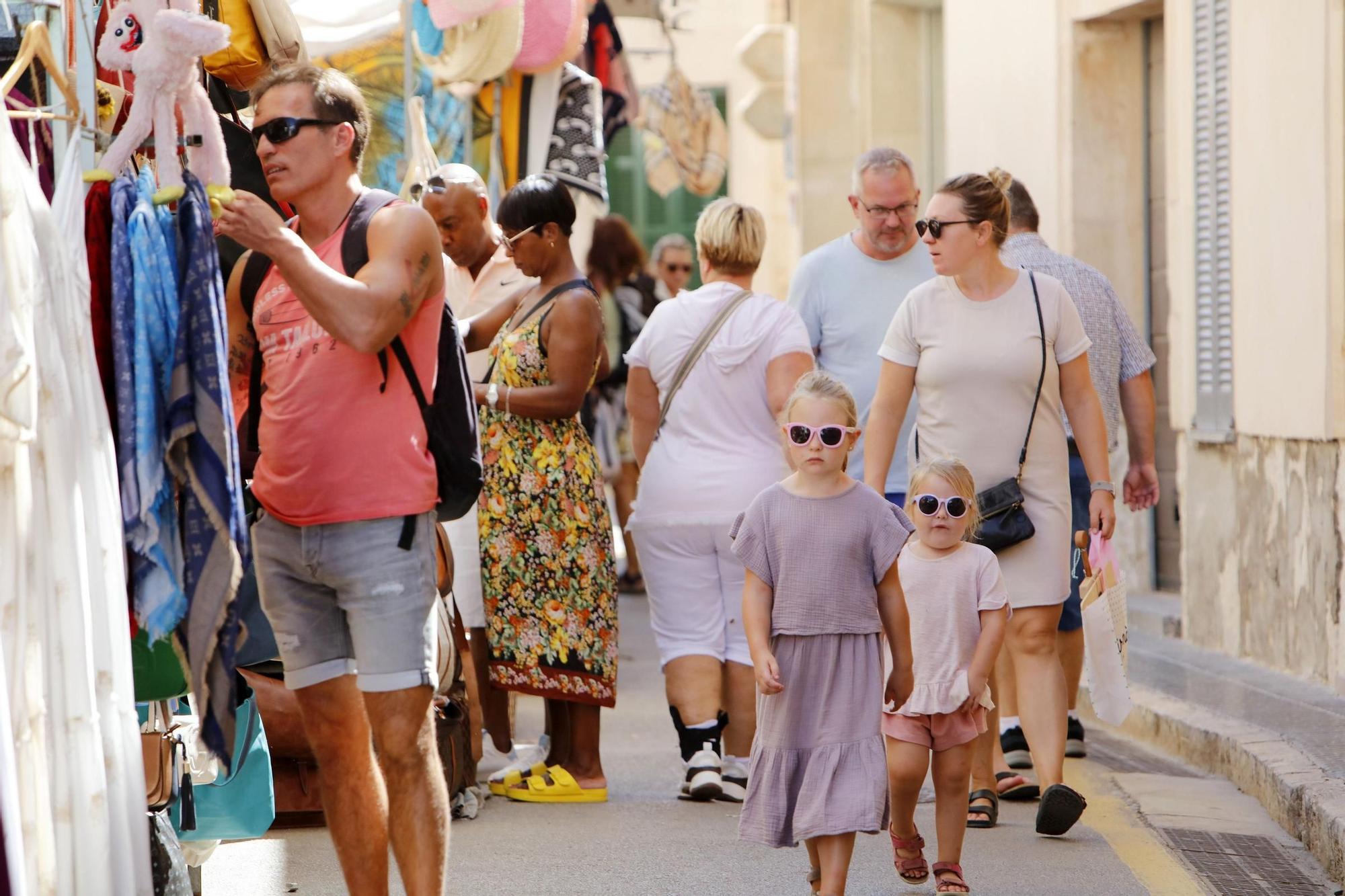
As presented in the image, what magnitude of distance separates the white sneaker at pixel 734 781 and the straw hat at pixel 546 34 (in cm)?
351

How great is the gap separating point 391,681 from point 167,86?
130 centimetres

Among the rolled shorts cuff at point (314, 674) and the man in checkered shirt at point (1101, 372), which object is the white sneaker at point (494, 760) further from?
the rolled shorts cuff at point (314, 674)

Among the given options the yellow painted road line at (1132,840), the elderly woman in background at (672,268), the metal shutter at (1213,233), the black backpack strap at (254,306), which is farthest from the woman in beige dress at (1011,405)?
the elderly woman in background at (672,268)

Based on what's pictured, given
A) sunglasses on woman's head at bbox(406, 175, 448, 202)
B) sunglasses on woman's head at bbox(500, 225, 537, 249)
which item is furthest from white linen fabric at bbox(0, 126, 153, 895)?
sunglasses on woman's head at bbox(406, 175, 448, 202)

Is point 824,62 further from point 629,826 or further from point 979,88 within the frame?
point 629,826

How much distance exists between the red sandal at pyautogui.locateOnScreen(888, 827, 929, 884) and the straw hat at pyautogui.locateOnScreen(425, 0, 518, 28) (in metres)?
4.44

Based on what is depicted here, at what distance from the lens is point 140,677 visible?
4.23 metres

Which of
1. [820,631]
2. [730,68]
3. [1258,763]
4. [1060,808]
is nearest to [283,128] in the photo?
[820,631]

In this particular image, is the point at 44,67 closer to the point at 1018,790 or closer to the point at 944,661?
the point at 944,661

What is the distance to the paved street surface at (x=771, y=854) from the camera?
5402 millimetres

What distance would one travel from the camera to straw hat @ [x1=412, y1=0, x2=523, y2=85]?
338 inches

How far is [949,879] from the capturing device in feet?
16.8

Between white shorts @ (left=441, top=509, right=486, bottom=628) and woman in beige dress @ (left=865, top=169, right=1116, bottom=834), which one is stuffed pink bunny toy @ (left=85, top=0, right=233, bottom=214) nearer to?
woman in beige dress @ (left=865, top=169, right=1116, bottom=834)

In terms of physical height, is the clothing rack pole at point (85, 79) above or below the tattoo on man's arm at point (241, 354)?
above
